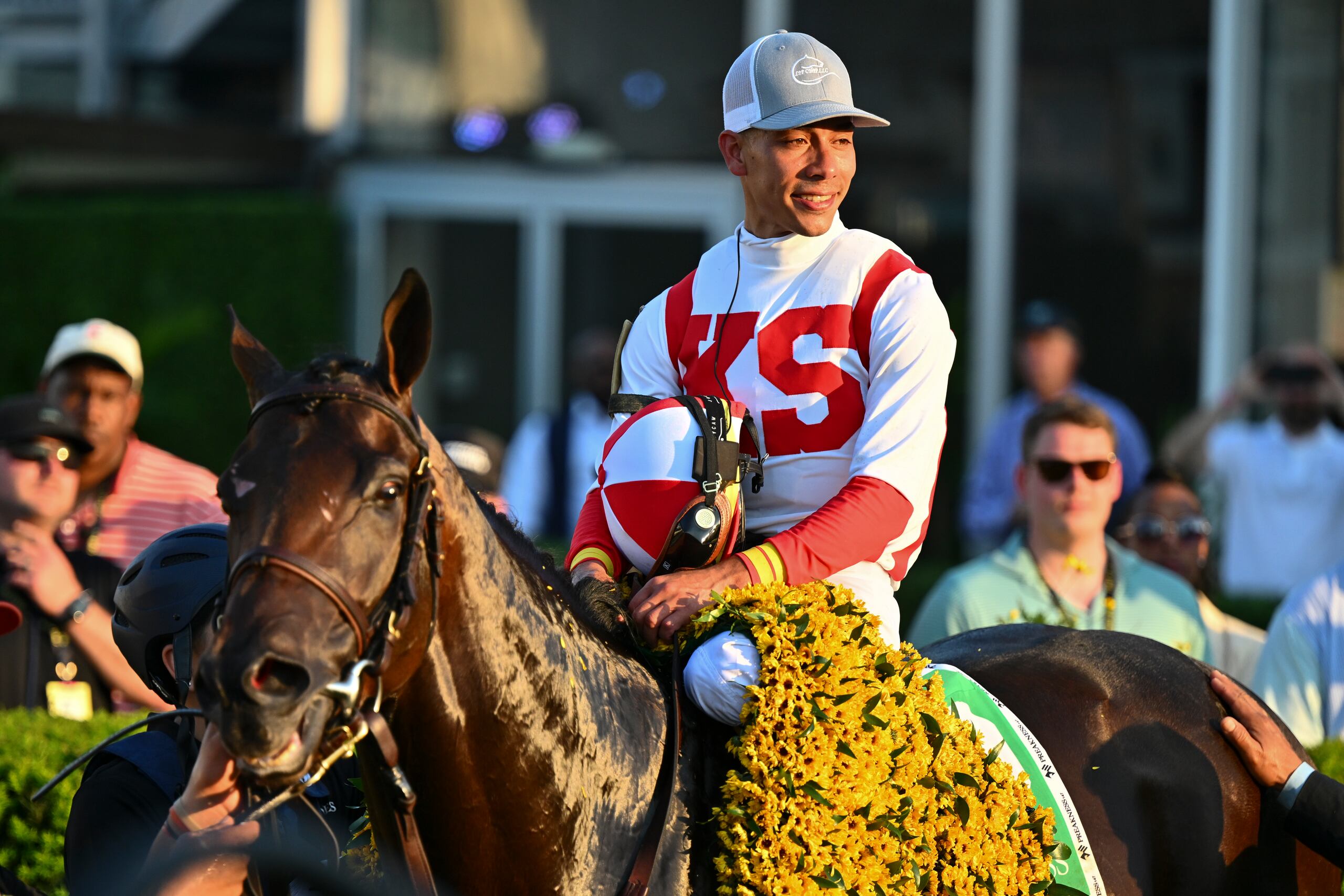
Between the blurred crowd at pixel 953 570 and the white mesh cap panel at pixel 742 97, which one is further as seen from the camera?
the blurred crowd at pixel 953 570

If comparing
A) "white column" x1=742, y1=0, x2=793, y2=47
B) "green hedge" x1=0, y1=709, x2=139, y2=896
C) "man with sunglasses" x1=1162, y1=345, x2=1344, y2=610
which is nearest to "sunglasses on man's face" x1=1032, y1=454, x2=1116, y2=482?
"man with sunglasses" x1=1162, y1=345, x2=1344, y2=610

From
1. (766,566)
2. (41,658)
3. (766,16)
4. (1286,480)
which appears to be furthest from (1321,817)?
(766,16)

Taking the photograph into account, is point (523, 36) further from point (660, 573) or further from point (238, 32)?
point (660, 573)

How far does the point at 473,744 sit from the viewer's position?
250cm

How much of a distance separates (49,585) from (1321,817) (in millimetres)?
3453

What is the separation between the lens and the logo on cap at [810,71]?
309 cm

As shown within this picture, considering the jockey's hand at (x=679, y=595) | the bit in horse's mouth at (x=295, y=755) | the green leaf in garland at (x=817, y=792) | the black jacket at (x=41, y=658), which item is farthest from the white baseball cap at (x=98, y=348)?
the bit in horse's mouth at (x=295, y=755)

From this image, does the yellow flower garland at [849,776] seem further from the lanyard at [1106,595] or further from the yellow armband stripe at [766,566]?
the lanyard at [1106,595]

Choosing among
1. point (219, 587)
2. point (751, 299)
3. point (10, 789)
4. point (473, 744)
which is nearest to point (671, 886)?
point (473, 744)

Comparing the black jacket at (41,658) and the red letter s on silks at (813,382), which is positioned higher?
the red letter s on silks at (813,382)

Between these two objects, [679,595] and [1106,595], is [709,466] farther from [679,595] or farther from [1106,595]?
[1106,595]

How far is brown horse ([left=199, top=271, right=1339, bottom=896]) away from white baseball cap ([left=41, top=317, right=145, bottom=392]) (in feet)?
11.0

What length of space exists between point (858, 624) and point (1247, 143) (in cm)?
761

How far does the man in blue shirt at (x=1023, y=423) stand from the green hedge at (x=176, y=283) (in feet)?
16.5
